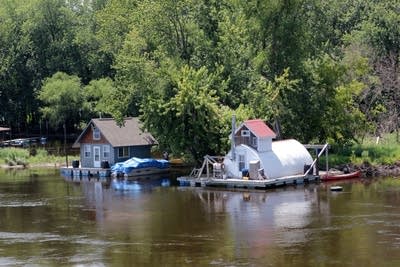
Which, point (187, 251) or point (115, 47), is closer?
point (187, 251)

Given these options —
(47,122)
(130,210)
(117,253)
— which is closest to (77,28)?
(47,122)

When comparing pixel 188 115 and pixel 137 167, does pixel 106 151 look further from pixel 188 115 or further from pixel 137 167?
pixel 188 115

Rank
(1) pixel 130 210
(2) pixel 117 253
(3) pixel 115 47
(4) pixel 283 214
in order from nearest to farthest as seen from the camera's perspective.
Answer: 1. (2) pixel 117 253
2. (4) pixel 283 214
3. (1) pixel 130 210
4. (3) pixel 115 47

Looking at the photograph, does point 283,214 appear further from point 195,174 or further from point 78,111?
point 78,111

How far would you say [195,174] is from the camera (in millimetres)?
56812

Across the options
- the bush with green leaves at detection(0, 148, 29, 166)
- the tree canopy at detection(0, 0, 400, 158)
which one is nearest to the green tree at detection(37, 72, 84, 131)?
the tree canopy at detection(0, 0, 400, 158)

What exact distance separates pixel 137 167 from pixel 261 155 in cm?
1267

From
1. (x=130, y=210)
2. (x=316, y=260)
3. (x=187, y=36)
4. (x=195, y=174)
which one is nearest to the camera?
(x=316, y=260)

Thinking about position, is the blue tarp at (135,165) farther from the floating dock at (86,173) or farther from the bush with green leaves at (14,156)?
the bush with green leaves at (14,156)

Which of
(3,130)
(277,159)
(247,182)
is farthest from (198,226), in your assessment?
(3,130)

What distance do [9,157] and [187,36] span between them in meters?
21.1

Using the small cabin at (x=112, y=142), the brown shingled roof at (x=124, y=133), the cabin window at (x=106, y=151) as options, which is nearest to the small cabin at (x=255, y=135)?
the small cabin at (x=112, y=142)

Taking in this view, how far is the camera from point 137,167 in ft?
200

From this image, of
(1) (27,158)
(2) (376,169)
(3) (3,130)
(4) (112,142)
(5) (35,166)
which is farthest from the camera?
(3) (3,130)
